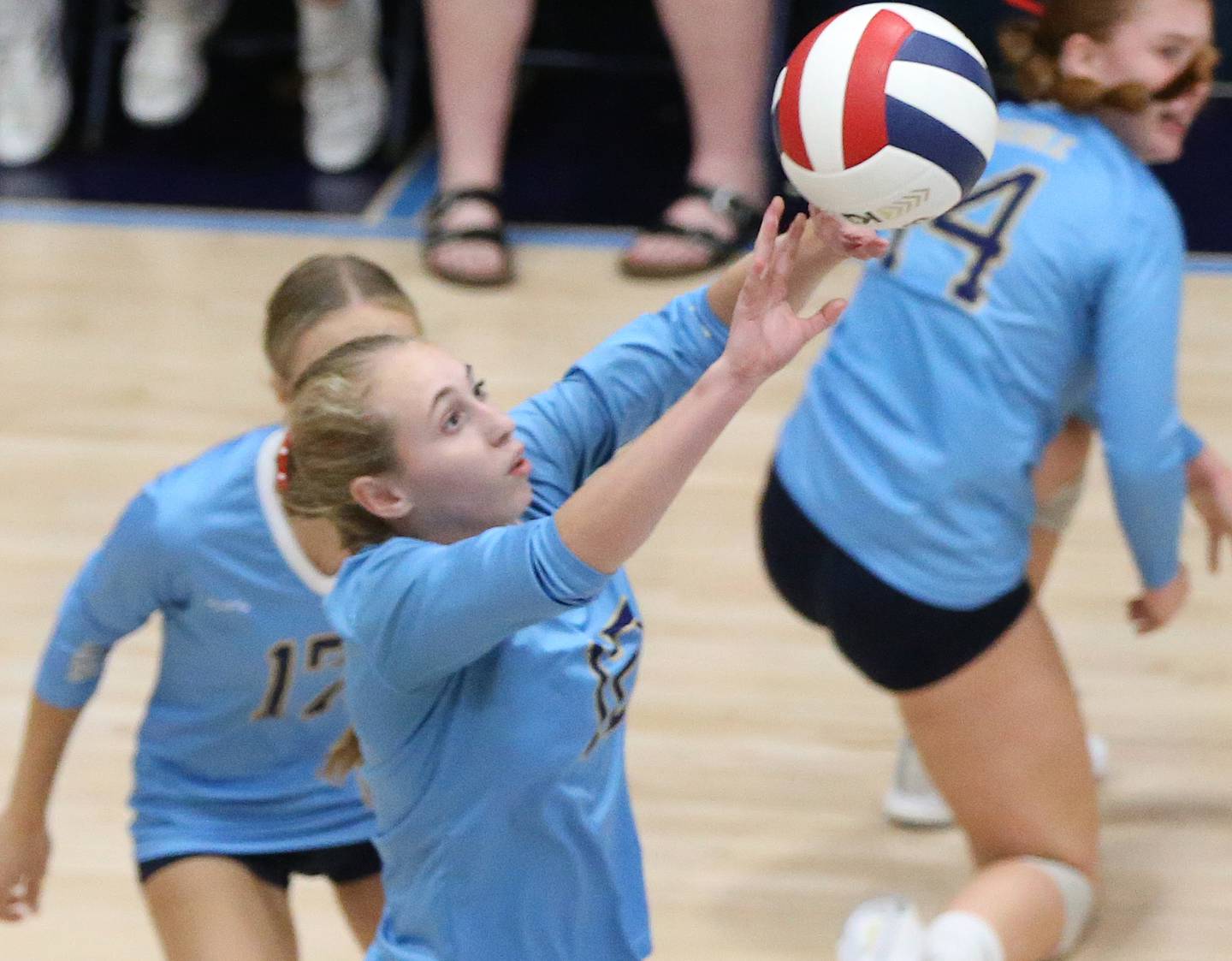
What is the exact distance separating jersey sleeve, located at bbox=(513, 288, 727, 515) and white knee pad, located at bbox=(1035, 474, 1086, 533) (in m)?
1.10

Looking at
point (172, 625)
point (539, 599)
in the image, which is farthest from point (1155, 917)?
point (539, 599)

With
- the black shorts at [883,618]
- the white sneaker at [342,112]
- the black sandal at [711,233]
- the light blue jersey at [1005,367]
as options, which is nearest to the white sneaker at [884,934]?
the black shorts at [883,618]

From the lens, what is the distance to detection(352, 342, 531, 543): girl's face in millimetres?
1747

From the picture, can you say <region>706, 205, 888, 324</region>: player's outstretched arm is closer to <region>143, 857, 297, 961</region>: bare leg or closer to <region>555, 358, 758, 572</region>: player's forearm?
<region>555, 358, 758, 572</region>: player's forearm

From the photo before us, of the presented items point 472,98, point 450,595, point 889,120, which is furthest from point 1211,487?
point 472,98

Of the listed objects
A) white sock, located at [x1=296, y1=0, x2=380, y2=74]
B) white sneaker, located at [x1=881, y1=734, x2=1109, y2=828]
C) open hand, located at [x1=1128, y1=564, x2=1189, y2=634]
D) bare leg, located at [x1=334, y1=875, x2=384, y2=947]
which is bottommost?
white sock, located at [x1=296, y1=0, x2=380, y2=74]

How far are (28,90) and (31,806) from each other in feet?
12.5

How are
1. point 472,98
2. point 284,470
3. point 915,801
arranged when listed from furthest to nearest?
1. point 472,98
2. point 915,801
3. point 284,470

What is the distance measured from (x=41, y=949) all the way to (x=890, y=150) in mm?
1761

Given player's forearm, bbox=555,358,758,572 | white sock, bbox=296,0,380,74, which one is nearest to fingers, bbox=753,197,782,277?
player's forearm, bbox=555,358,758,572

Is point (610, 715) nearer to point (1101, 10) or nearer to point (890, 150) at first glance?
point (890, 150)

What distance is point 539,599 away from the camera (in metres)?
1.54

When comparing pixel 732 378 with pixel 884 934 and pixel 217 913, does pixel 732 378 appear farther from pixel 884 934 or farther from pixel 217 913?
pixel 884 934

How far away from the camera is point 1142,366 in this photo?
2.43 metres
